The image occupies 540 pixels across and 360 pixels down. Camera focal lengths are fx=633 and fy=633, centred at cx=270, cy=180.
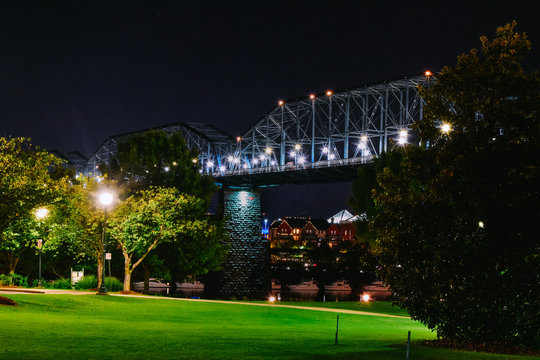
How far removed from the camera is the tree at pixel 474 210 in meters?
15.4

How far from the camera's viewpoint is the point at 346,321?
26.1 m

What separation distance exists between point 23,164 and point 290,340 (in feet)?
45.6

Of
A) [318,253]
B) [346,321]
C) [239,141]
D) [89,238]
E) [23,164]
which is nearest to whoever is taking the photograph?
[23,164]

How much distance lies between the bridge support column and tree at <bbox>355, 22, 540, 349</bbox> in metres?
69.2

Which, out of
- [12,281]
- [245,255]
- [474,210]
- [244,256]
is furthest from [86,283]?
[245,255]

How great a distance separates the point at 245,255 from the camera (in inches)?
3511

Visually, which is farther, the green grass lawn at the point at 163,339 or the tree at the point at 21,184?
the tree at the point at 21,184

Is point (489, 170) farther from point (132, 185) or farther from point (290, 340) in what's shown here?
point (132, 185)

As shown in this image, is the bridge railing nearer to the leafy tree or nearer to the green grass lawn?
the leafy tree

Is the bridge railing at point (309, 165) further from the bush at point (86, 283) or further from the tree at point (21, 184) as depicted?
the tree at point (21, 184)

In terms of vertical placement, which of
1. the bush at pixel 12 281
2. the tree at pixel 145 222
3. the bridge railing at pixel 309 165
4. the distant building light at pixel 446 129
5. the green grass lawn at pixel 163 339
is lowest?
the bush at pixel 12 281

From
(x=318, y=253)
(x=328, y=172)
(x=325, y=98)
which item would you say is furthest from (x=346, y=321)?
(x=318, y=253)

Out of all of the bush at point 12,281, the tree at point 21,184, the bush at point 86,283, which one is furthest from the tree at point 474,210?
the bush at point 12,281

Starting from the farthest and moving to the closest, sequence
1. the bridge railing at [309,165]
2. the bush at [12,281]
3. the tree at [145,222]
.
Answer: the bridge railing at [309,165] < the bush at [12,281] < the tree at [145,222]
